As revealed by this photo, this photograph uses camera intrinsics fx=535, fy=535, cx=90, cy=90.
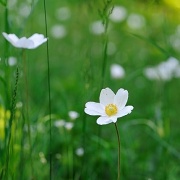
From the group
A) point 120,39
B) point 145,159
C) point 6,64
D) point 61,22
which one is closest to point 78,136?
point 145,159

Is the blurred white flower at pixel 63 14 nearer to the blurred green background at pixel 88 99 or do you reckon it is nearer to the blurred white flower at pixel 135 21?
the blurred green background at pixel 88 99

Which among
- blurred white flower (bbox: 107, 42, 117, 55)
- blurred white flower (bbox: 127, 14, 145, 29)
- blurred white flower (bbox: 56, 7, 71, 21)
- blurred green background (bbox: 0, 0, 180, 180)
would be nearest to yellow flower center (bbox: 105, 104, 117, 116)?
blurred green background (bbox: 0, 0, 180, 180)

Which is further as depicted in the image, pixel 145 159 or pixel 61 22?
pixel 61 22

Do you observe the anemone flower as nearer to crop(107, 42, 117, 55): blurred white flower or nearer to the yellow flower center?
the yellow flower center

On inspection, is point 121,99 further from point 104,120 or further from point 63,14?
point 63,14

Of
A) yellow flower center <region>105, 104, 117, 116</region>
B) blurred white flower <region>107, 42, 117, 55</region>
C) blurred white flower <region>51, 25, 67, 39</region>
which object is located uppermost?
blurred white flower <region>51, 25, 67, 39</region>

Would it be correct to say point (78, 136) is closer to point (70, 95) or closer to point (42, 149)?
point (42, 149)
